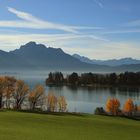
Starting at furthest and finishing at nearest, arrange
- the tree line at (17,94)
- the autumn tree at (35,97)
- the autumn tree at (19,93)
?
the autumn tree at (35,97)
the autumn tree at (19,93)
the tree line at (17,94)

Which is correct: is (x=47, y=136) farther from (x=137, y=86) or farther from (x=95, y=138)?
(x=137, y=86)

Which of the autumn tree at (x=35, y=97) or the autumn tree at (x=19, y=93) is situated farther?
the autumn tree at (x=35, y=97)

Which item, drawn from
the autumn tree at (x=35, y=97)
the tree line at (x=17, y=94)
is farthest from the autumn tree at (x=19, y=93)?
the autumn tree at (x=35, y=97)

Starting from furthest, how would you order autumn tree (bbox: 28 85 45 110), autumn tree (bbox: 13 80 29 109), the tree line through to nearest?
autumn tree (bbox: 28 85 45 110), autumn tree (bbox: 13 80 29 109), the tree line

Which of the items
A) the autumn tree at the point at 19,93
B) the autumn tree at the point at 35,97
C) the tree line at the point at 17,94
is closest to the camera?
the tree line at the point at 17,94

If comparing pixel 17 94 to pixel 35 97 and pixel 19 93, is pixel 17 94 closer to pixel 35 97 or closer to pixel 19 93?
pixel 19 93

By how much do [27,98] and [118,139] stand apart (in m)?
59.9

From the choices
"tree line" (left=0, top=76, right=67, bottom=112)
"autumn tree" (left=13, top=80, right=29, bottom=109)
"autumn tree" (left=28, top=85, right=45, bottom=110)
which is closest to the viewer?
"tree line" (left=0, top=76, right=67, bottom=112)

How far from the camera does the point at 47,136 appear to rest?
82.7 feet

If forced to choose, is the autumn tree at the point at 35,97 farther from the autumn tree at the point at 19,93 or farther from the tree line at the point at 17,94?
the autumn tree at the point at 19,93

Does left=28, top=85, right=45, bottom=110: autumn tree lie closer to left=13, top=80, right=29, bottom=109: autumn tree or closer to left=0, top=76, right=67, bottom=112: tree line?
left=0, top=76, right=67, bottom=112: tree line

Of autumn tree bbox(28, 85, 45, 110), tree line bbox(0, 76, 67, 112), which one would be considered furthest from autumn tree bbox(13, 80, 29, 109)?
autumn tree bbox(28, 85, 45, 110)

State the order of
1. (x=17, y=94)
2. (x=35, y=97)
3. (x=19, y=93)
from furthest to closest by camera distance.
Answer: (x=35, y=97), (x=17, y=94), (x=19, y=93)

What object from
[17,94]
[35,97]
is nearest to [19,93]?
[17,94]
